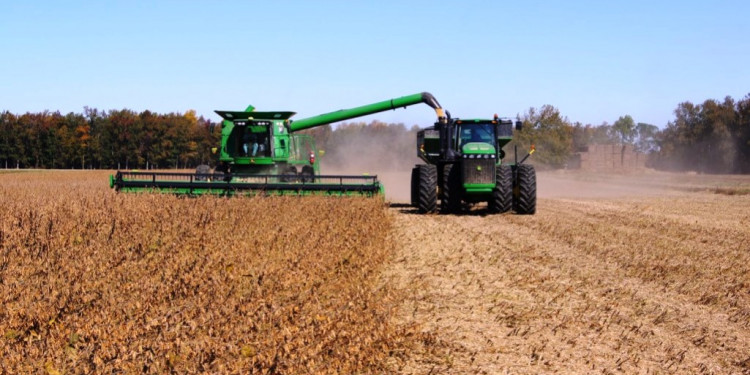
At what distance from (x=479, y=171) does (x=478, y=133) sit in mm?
1200

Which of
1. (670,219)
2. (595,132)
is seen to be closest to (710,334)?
(670,219)

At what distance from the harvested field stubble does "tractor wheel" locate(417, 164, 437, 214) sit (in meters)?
5.53

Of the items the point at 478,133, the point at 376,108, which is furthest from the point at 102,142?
the point at 478,133

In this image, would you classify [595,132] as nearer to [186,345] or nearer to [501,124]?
[501,124]

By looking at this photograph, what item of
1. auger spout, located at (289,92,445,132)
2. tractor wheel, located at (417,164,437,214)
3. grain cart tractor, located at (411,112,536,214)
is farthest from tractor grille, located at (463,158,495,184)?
auger spout, located at (289,92,445,132)

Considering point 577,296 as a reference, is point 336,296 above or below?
above

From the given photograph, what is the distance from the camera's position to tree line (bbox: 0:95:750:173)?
6347cm

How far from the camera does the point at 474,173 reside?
15609mm

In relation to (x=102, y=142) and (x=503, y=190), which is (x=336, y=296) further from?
(x=102, y=142)

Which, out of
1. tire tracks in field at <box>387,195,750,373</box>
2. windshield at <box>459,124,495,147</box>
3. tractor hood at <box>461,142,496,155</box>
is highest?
windshield at <box>459,124,495,147</box>

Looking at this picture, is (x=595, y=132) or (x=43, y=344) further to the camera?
(x=595, y=132)

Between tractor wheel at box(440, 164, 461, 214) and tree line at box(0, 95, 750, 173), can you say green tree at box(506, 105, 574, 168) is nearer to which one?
tree line at box(0, 95, 750, 173)

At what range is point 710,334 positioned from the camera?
5938mm

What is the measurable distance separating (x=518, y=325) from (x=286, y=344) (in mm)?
2318
